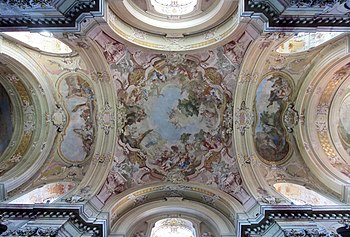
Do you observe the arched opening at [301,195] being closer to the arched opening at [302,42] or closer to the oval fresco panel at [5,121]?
the arched opening at [302,42]

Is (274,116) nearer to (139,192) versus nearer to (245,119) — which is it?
(245,119)

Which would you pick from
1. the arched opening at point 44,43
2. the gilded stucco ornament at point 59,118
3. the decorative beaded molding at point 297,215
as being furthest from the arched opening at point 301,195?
the arched opening at point 44,43

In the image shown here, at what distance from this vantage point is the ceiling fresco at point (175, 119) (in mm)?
14461

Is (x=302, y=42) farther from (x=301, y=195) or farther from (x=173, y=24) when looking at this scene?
(x=301, y=195)

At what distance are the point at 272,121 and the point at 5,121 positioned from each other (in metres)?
11.0

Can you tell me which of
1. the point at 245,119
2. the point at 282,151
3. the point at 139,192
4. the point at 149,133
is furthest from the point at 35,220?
the point at 282,151

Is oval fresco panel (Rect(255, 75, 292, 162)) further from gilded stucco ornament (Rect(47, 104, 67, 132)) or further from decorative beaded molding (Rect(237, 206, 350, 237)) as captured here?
gilded stucco ornament (Rect(47, 104, 67, 132))

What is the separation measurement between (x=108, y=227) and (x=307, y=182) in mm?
7693

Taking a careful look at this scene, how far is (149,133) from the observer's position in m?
15.6

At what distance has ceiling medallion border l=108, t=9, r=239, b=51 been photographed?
1318cm

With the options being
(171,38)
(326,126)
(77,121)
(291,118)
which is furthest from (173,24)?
(326,126)

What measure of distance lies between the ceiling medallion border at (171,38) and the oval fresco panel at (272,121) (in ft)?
9.68

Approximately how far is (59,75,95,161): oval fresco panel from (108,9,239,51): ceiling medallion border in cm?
293

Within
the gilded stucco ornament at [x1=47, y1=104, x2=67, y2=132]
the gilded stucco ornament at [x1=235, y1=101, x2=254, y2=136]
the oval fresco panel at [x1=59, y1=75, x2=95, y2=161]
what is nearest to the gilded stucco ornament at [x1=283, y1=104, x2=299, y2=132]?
the gilded stucco ornament at [x1=235, y1=101, x2=254, y2=136]
